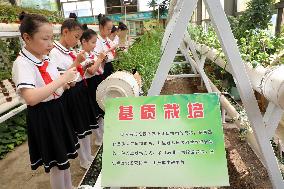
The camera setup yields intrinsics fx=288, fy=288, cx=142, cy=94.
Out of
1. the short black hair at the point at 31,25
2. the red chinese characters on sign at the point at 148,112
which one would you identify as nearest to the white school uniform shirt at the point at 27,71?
the short black hair at the point at 31,25

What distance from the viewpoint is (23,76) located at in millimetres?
1805

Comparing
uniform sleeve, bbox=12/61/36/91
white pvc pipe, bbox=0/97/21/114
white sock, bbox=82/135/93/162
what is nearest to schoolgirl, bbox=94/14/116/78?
white sock, bbox=82/135/93/162

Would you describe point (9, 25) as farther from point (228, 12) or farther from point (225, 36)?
point (228, 12)

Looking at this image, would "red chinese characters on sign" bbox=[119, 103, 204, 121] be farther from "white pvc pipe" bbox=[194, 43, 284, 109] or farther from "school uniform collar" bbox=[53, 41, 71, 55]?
"school uniform collar" bbox=[53, 41, 71, 55]

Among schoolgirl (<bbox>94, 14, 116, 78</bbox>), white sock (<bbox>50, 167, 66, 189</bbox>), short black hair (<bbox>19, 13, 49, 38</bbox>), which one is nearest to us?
short black hair (<bbox>19, 13, 49, 38</bbox>)

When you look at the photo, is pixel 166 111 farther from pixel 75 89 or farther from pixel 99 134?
pixel 99 134

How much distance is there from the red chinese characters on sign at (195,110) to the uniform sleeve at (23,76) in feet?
3.47

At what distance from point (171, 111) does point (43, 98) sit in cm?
91

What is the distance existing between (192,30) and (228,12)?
6.93ft

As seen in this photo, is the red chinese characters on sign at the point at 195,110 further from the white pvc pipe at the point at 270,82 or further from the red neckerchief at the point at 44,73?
the red neckerchief at the point at 44,73

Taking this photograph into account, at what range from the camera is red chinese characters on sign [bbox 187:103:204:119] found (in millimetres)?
1229

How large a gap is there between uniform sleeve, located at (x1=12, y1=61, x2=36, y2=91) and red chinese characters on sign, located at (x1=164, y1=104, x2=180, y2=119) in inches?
38.1

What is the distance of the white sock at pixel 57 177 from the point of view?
2.31 meters

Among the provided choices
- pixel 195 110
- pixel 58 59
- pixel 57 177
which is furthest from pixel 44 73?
pixel 195 110
